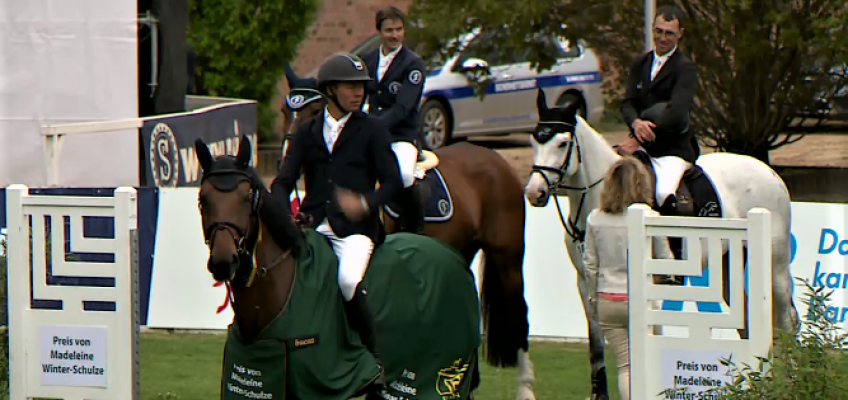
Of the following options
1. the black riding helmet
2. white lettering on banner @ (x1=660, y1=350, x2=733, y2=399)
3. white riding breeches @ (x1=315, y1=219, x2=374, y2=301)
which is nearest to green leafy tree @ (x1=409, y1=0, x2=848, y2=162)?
the black riding helmet

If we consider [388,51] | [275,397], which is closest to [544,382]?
[388,51]

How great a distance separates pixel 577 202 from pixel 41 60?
5.64 m

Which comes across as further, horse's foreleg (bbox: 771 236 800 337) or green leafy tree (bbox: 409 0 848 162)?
green leafy tree (bbox: 409 0 848 162)

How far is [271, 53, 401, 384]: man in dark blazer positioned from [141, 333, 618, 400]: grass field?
95.6 inches

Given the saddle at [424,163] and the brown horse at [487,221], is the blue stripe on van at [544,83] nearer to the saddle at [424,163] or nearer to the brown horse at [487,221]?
the brown horse at [487,221]

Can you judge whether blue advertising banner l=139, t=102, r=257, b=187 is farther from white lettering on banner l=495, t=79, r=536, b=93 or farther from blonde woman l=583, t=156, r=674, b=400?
white lettering on banner l=495, t=79, r=536, b=93

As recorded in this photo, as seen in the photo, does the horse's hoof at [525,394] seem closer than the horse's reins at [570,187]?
No

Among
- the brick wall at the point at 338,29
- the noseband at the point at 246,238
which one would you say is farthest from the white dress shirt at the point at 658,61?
the brick wall at the point at 338,29

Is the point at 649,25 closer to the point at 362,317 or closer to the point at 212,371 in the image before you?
the point at 212,371

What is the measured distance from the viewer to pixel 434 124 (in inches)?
821

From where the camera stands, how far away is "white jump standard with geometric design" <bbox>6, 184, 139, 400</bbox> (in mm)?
6660

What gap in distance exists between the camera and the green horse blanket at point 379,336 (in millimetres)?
6172

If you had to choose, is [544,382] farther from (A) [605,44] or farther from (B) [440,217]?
(A) [605,44]

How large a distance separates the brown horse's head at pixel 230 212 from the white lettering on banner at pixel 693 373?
1.81 meters
